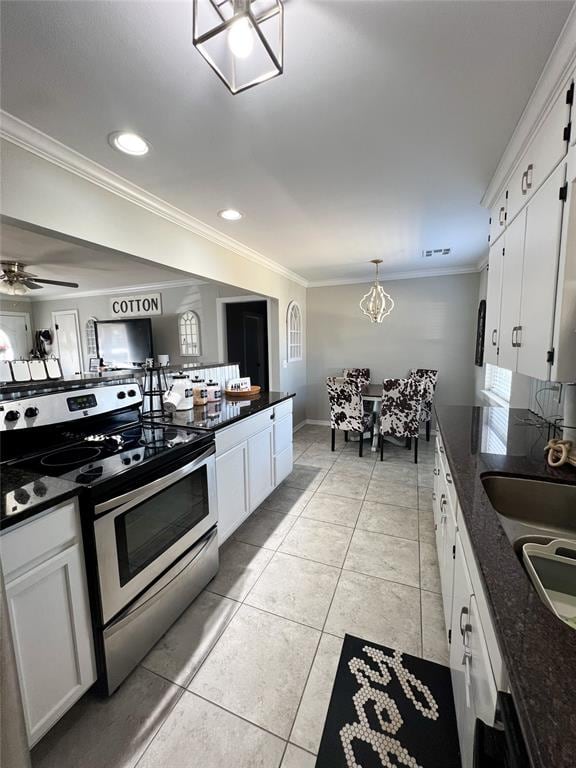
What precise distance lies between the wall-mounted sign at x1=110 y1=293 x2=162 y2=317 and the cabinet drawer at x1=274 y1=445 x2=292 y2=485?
3.63 m

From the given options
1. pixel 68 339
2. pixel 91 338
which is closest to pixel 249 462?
pixel 91 338

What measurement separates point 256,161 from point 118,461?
69.3 inches

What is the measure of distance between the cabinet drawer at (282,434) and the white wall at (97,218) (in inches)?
59.3

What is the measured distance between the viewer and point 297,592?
6.08ft

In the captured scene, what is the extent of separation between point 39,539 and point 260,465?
166 cm

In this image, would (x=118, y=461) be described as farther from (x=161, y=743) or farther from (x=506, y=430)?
(x=506, y=430)

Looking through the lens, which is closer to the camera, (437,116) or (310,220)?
(437,116)

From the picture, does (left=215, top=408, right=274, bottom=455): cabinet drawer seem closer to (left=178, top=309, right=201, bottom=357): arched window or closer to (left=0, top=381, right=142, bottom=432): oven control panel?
(left=0, top=381, right=142, bottom=432): oven control panel

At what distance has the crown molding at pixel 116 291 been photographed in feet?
16.5

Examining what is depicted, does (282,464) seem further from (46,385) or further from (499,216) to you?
(499,216)

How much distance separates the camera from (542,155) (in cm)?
136

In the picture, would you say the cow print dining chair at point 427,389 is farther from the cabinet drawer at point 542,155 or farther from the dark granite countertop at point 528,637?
the dark granite countertop at point 528,637

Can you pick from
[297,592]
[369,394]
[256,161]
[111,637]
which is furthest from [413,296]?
[111,637]

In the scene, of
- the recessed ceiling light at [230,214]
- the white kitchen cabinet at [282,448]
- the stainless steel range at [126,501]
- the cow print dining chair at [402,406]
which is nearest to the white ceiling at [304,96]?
the recessed ceiling light at [230,214]
